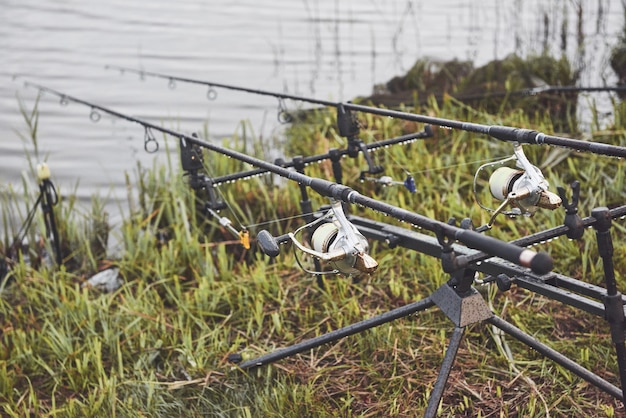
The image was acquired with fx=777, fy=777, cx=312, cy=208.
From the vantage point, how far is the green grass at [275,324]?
317cm

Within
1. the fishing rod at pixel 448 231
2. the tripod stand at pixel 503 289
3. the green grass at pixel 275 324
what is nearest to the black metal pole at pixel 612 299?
the tripod stand at pixel 503 289

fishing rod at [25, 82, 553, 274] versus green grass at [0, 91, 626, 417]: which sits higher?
fishing rod at [25, 82, 553, 274]

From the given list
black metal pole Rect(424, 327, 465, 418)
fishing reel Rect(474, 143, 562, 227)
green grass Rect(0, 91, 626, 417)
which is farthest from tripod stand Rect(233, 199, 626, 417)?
green grass Rect(0, 91, 626, 417)

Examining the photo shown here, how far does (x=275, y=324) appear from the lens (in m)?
3.79

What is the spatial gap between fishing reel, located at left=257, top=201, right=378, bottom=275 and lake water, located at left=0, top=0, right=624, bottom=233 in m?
4.58

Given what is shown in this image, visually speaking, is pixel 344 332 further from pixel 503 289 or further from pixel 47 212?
pixel 47 212

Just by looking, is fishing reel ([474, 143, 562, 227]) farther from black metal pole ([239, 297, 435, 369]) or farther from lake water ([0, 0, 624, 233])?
lake water ([0, 0, 624, 233])

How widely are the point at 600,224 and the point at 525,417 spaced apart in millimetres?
1113

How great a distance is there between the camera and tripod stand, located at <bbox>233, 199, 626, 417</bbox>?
208 centimetres

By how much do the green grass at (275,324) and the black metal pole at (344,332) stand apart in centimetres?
14

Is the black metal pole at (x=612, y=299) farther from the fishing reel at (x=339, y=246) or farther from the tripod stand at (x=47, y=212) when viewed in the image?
the tripod stand at (x=47, y=212)

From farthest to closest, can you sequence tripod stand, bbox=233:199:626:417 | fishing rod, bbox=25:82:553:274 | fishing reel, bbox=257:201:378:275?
fishing reel, bbox=257:201:378:275, tripod stand, bbox=233:199:626:417, fishing rod, bbox=25:82:553:274

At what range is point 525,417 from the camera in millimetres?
2883

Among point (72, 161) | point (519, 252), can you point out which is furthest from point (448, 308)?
point (72, 161)
